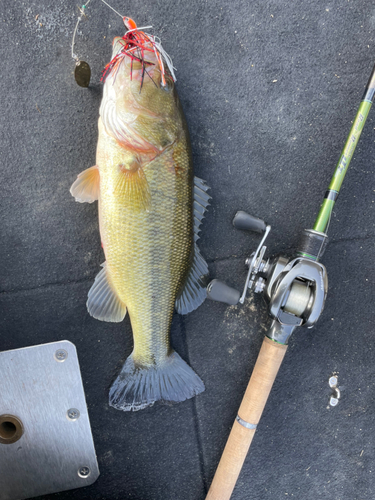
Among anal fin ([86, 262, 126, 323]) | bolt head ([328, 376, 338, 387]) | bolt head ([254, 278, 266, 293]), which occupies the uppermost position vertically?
bolt head ([254, 278, 266, 293])

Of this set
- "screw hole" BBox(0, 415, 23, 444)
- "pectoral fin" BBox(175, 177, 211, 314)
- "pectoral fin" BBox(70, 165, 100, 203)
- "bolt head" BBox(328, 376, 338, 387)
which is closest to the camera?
"screw hole" BBox(0, 415, 23, 444)

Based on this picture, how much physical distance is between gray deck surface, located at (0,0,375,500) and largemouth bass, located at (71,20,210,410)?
0.49ft

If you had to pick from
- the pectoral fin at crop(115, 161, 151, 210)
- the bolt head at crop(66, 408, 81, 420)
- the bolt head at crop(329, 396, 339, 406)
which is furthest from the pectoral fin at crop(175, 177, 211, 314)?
the bolt head at crop(329, 396, 339, 406)

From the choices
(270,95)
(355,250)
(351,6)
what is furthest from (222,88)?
(355,250)

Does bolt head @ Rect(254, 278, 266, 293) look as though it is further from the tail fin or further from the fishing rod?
the tail fin

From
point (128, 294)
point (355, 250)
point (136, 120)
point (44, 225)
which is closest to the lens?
point (136, 120)

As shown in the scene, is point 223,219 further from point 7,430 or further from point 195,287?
point 7,430

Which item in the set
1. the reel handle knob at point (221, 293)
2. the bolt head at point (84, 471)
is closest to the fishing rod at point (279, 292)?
the reel handle knob at point (221, 293)

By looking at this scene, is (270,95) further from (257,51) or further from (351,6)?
(351,6)

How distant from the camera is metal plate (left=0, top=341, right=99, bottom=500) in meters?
1.19

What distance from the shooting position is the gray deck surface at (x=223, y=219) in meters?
1.47

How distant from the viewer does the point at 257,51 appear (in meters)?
1.53

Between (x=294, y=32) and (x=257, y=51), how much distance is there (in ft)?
0.60

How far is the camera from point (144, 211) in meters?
1.24
